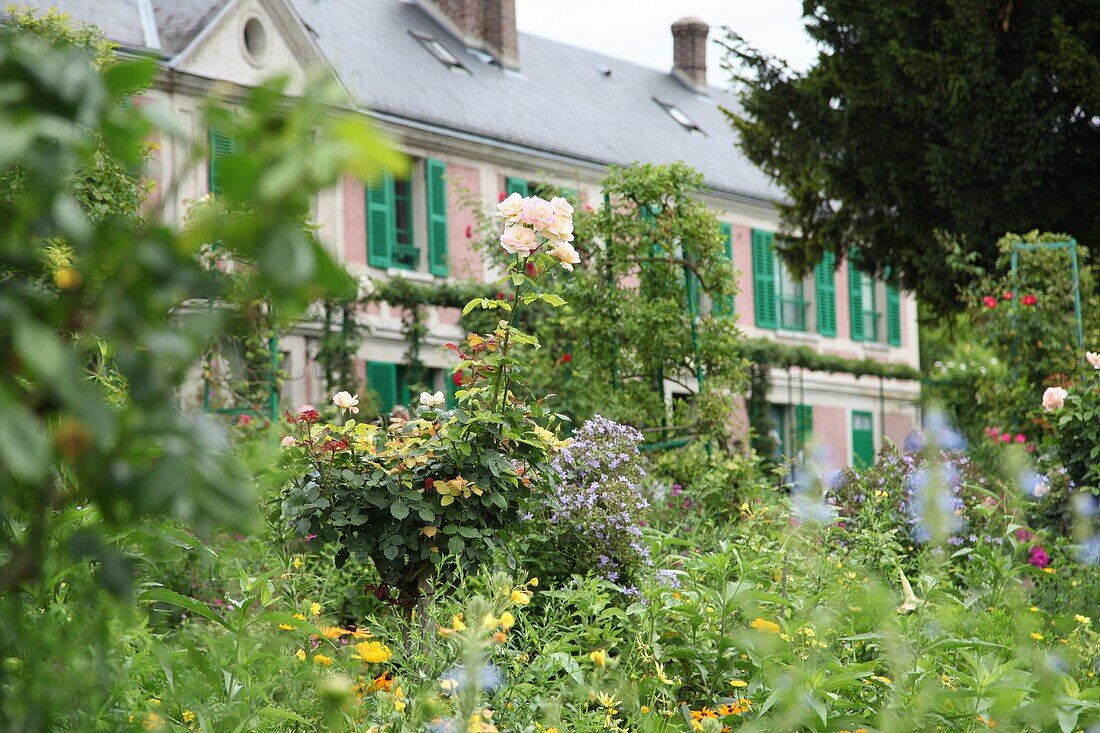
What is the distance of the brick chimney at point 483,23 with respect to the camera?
65.4ft

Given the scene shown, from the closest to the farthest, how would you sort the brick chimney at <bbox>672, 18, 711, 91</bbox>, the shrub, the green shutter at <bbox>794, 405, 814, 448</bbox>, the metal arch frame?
the shrub < the metal arch frame < the green shutter at <bbox>794, 405, 814, 448</bbox> < the brick chimney at <bbox>672, 18, 711, 91</bbox>

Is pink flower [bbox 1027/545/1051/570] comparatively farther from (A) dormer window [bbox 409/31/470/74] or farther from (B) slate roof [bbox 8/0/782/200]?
(A) dormer window [bbox 409/31/470/74]

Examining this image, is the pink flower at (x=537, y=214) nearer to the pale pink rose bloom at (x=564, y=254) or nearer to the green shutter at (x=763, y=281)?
the pale pink rose bloom at (x=564, y=254)

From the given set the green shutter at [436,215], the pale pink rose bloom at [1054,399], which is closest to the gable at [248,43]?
the green shutter at [436,215]

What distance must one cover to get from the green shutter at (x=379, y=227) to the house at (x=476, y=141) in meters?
0.02

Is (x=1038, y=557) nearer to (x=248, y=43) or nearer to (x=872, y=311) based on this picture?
(x=248, y=43)

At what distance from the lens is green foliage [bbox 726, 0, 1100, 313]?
12.8 m

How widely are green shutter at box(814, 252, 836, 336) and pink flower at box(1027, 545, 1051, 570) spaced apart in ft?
53.4

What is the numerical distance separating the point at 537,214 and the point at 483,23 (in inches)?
661

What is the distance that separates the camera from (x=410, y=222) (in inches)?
668

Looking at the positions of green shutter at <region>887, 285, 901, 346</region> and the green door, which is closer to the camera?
the green door

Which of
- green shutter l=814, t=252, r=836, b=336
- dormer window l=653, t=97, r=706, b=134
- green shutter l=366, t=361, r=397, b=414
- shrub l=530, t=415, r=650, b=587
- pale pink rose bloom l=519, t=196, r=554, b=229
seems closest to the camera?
pale pink rose bloom l=519, t=196, r=554, b=229

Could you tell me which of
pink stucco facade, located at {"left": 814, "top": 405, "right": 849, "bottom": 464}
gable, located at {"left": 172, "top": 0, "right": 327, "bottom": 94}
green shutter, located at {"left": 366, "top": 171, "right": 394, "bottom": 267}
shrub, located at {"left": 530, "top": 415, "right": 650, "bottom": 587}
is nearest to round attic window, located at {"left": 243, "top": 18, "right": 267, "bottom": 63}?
gable, located at {"left": 172, "top": 0, "right": 327, "bottom": 94}

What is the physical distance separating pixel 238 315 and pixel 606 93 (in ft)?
69.4
